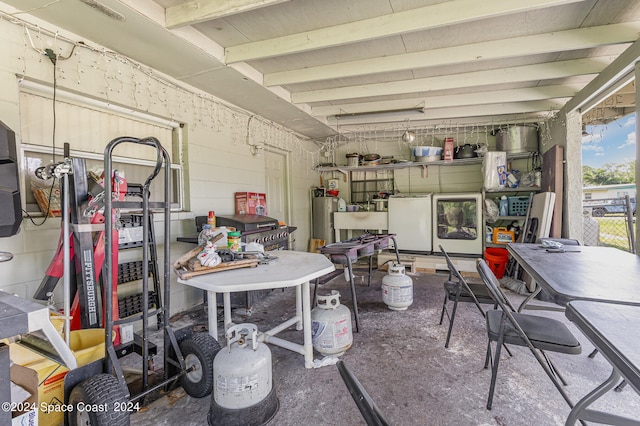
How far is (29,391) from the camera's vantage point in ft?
4.51

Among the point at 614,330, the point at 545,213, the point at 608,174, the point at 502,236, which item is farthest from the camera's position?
the point at 608,174

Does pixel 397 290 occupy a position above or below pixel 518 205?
below

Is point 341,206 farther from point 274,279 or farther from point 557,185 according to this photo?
point 274,279

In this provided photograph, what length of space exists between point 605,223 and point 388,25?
185 inches

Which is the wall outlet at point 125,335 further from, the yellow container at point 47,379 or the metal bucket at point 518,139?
the metal bucket at point 518,139

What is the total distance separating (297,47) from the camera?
8.55 ft

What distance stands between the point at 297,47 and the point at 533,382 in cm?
311

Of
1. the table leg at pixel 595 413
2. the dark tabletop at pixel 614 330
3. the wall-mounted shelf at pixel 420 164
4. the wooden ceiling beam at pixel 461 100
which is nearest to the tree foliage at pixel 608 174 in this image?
the wall-mounted shelf at pixel 420 164

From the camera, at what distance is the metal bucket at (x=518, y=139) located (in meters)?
4.99

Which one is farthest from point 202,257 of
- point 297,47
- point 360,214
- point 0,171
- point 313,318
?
point 360,214

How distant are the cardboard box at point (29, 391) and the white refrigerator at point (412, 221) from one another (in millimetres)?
4919

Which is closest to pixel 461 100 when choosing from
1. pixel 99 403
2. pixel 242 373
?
pixel 242 373

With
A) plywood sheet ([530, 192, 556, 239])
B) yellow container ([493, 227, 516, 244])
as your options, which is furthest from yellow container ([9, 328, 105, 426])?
yellow container ([493, 227, 516, 244])

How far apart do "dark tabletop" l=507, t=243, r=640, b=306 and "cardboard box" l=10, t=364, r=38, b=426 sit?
2.26 metres
